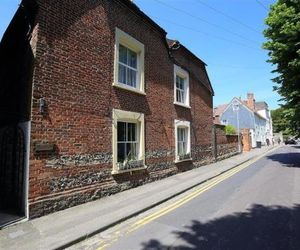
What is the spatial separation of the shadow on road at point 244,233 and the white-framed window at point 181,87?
9.23m

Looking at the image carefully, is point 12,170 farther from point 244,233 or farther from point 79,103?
point 244,233

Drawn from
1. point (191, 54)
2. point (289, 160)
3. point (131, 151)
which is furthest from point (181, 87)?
point (289, 160)

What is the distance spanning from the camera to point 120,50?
37.9ft

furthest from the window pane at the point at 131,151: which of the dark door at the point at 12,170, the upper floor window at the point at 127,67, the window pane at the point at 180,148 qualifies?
the window pane at the point at 180,148

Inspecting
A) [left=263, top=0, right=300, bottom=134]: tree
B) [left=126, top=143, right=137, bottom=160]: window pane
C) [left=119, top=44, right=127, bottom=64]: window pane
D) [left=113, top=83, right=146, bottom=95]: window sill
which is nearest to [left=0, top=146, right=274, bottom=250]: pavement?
[left=126, top=143, right=137, bottom=160]: window pane

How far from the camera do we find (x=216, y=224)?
657cm

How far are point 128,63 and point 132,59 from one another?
19.1 inches

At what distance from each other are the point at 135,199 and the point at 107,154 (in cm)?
183

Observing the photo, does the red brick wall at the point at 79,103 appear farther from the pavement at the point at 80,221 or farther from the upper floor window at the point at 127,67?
the upper floor window at the point at 127,67

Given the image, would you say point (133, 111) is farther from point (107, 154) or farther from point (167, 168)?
point (167, 168)

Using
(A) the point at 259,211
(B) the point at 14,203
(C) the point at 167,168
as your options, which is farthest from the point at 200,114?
(B) the point at 14,203

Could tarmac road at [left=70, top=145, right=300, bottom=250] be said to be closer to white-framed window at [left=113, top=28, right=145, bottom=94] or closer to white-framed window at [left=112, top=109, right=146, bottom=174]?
white-framed window at [left=112, top=109, right=146, bottom=174]

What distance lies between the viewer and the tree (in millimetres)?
15094

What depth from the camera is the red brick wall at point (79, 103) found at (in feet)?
25.4
